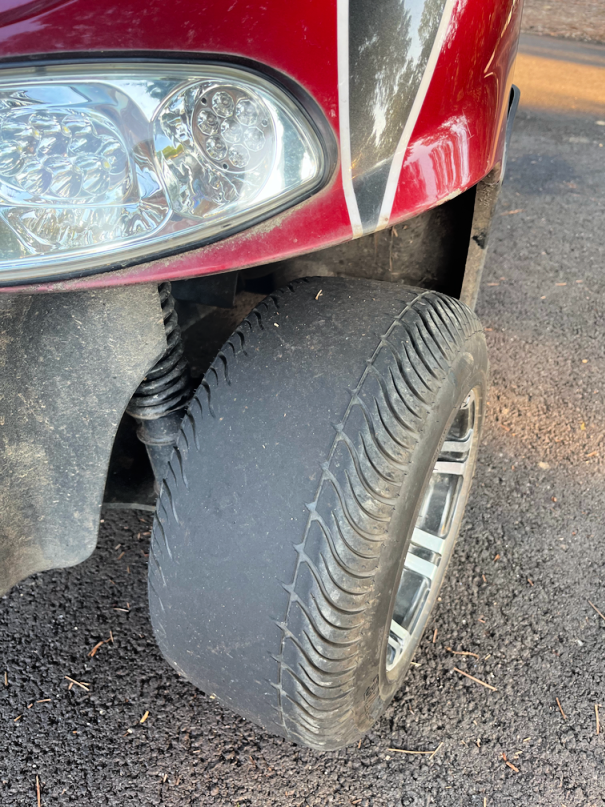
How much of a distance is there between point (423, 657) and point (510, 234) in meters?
2.55

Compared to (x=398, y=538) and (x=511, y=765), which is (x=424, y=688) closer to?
(x=511, y=765)

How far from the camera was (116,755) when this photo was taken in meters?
1.49

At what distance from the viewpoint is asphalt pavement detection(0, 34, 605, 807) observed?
1449mm

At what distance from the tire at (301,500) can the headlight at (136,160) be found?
1.05ft

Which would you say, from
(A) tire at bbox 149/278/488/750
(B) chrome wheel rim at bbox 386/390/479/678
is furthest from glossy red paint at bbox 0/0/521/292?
(B) chrome wheel rim at bbox 386/390/479/678

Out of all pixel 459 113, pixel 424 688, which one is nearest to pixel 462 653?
pixel 424 688

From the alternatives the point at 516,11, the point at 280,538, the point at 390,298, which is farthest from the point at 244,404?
the point at 516,11

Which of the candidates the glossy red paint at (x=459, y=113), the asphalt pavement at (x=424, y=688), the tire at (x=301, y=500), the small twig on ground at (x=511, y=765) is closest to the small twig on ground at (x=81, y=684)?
the asphalt pavement at (x=424, y=688)

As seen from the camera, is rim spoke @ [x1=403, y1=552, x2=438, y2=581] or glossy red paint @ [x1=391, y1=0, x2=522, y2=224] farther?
rim spoke @ [x1=403, y1=552, x2=438, y2=581]

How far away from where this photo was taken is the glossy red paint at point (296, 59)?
74 centimetres

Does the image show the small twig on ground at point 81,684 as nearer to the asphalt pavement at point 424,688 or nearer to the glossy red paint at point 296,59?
the asphalt pavement at point 424,688

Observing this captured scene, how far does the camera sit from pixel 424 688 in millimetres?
1640

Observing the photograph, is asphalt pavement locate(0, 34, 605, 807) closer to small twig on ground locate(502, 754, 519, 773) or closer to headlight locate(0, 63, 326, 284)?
small twig on ground locate(502, 754, 519, 773)

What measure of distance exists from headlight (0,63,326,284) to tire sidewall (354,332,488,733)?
0.50m
